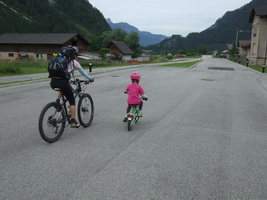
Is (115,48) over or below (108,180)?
over

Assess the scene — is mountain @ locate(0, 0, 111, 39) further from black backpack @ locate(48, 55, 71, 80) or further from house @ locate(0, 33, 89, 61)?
black backpack @ locate(48, 55, 71, 80)

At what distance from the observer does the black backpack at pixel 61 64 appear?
469cm

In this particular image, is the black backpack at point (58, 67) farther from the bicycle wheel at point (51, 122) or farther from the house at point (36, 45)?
the house at point (36, 45)

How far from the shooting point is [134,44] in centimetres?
8856

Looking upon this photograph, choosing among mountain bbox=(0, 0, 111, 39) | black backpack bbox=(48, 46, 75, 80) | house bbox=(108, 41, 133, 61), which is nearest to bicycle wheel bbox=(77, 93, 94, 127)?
black backpack bbox=(48, 46, 75, 80)

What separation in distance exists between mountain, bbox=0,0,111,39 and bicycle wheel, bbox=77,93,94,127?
105m

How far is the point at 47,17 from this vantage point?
129875mm

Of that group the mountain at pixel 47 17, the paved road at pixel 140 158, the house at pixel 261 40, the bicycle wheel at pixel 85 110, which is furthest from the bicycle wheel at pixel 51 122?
the mountain at pixel 47 17

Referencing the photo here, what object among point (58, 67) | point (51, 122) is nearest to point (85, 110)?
point (51, 122)

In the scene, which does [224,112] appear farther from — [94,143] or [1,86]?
[1,86]

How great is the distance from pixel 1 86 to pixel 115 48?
64893 mm

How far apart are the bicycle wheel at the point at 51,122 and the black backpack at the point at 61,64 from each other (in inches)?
23.2

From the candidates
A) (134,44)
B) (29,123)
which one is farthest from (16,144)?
(134,44)

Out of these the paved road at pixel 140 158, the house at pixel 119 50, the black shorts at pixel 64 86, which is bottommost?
the paved road at pixel 140 158
